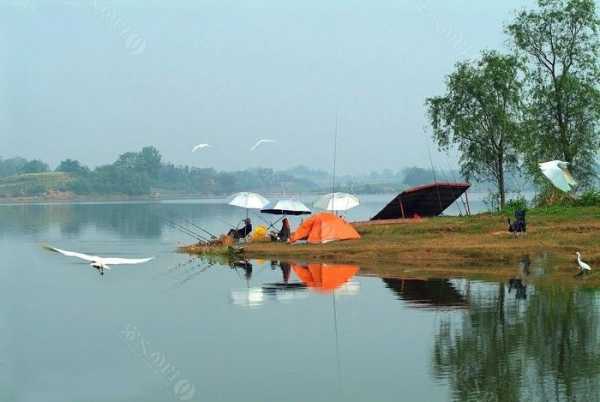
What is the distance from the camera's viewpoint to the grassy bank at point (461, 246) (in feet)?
104

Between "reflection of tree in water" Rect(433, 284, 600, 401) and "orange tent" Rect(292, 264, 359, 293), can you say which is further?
"orange tent" Rect(292, 264, 359, 293)

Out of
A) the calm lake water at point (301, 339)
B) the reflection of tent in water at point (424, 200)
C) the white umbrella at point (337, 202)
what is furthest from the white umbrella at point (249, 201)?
the calm lake water at point (301, 339)

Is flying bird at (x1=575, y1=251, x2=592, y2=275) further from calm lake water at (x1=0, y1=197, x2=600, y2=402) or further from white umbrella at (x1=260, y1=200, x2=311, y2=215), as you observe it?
white umbrella at (x1=260, y1=200, x2=311, y2=215)

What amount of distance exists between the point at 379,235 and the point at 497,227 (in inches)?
220

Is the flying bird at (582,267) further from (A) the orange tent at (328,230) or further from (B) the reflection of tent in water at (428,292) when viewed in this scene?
(A) the orange tent at (328,230)

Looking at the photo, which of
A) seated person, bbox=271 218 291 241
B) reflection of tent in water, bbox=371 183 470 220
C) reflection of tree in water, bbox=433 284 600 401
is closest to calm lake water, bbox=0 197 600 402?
reflection of tree in water, bbox=433 284 600 401

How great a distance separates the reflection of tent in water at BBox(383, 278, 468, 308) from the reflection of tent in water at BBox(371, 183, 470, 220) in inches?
592

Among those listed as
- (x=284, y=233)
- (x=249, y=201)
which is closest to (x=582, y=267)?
(x=284, y=233)

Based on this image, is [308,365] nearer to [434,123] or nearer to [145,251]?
[145,251]

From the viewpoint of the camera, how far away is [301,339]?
→ 66.3ft

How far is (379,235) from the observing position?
39.9 meters

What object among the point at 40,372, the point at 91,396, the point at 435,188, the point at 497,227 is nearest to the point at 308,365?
the point at 91,396

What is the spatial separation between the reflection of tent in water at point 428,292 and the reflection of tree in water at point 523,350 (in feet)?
2.96

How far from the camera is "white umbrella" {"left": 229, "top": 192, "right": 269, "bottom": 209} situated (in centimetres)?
4391
